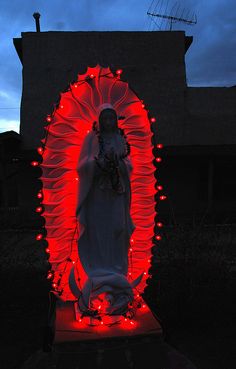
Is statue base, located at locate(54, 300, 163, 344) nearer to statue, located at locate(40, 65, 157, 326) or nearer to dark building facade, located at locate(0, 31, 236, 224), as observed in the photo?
statue, located at locate(40, 65, 157, 326)

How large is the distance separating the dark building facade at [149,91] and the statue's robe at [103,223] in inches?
453

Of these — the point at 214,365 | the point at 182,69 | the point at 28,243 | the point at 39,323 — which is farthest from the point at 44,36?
the point at 214,365

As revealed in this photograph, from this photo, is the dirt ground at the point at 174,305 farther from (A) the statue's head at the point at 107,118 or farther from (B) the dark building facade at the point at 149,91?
(B) the dark building facade at the point at 149,91

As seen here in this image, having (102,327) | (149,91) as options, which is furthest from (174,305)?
(149,91)

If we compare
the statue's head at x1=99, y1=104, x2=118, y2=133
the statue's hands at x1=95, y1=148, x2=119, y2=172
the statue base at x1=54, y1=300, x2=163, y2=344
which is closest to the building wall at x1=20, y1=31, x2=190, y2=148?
the statue's head at x1=99, y1=104, x2=118, y2=133

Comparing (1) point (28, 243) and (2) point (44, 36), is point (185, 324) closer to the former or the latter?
(1) point (28, 243)

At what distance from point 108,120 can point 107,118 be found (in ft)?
0.08

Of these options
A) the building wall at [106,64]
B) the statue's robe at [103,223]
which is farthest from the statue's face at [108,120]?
the building wall at [106,64]

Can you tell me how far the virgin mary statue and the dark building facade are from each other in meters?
11.5

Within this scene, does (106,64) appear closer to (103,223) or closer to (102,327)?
(103,223)

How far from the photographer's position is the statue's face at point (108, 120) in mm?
Answer: 4020

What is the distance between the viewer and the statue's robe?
3.99 m

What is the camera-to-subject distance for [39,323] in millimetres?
5551

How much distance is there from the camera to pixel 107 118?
13.2ft
